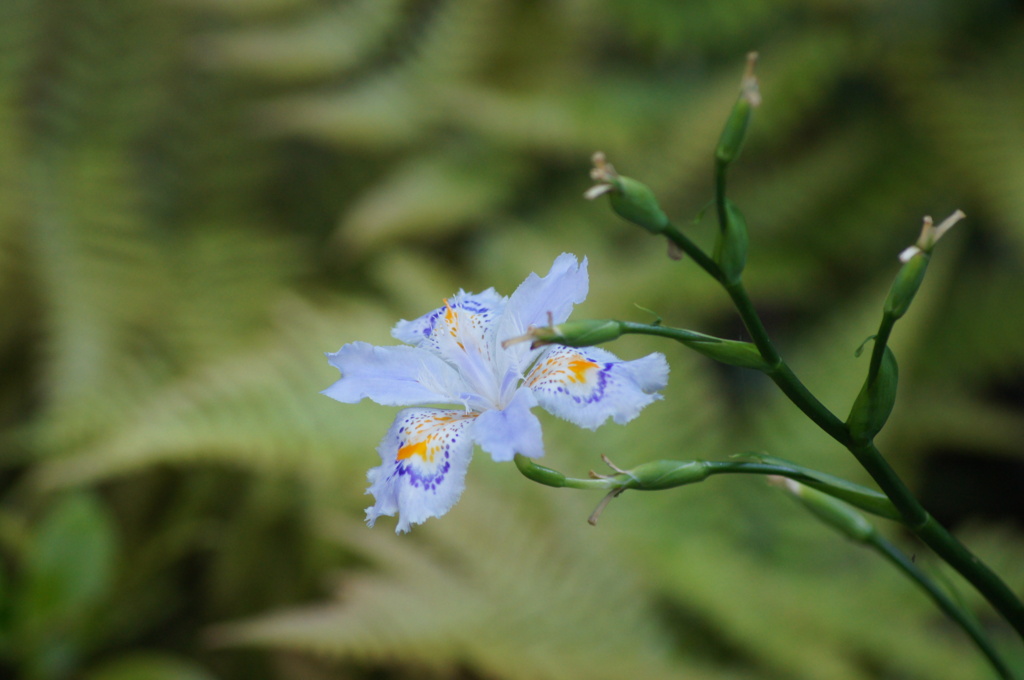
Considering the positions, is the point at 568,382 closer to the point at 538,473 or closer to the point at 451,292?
the point at 538,473

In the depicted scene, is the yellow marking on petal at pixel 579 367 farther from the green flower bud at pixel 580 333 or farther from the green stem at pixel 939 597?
the green stem at pixel 939 597

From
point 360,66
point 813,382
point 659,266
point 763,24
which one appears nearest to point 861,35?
point 763,24

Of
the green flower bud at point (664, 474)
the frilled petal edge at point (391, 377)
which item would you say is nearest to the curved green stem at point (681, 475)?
the green flower bud at point (664, 474)

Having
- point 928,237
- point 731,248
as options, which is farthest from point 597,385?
point 928,237

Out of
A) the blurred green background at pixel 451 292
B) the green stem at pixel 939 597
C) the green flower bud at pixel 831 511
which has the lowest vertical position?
the green stem at pixel 939 597

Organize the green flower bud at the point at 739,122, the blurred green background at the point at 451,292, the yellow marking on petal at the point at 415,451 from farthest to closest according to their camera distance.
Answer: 1. the blurred green background at the point at 451,292
2. the yellow marking on petal at the point at 415,451
3. the green flower bud at the point at 739,122

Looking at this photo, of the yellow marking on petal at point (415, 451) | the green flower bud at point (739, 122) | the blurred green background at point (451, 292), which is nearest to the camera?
the green flower bud at point (739, 122)

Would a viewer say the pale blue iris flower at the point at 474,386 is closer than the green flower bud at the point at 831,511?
Yes
